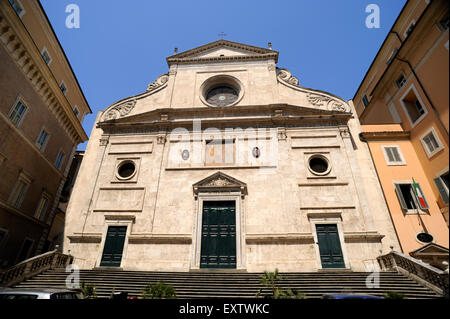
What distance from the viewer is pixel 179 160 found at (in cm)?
1623

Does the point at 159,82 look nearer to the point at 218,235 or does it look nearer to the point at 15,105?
the point at 15,105

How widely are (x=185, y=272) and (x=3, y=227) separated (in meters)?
11.2

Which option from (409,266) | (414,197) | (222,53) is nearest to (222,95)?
(222,53)

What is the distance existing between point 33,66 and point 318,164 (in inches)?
745

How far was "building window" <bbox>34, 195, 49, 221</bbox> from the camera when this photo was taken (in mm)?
17305

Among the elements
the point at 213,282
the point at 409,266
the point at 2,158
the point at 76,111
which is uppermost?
the point at 76,111

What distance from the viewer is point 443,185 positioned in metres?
1.73

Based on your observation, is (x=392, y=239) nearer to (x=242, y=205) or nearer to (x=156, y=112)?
(x=242, y=205)

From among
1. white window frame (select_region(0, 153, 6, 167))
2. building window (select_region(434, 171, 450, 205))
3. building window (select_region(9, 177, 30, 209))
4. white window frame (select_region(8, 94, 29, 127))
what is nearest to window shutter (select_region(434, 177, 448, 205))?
building window (select_region(434, 171, 450, 205))

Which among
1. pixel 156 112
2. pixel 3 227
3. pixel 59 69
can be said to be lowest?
pixel 3 227

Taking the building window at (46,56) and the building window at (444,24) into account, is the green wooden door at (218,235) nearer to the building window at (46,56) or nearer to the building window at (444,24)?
the building window at (444,24)

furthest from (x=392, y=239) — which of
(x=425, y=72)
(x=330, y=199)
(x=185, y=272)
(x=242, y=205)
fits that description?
(x=425, y=72)

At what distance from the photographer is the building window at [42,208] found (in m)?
17.3

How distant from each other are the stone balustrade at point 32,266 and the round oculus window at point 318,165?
1510 centimetres
